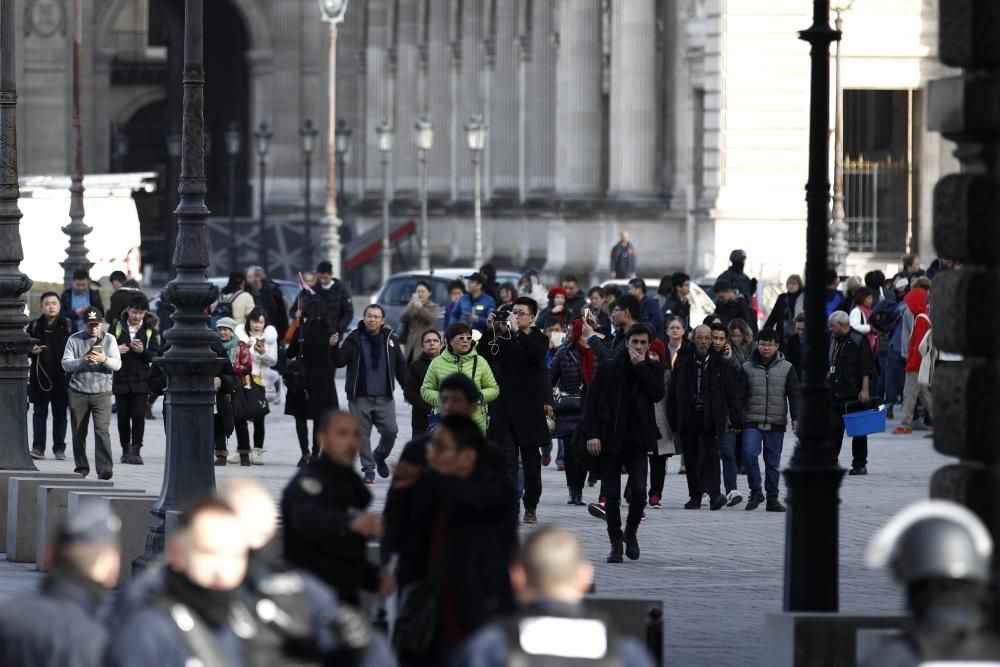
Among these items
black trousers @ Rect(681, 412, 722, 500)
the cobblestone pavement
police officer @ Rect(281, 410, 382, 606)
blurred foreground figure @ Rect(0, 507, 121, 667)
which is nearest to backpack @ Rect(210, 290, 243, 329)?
the cobblestone pavement

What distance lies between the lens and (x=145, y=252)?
86562 millimetres

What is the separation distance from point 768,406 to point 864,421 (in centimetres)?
237

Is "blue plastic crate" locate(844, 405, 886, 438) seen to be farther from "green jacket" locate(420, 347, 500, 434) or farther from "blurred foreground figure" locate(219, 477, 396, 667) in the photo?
"blurred foreground figure" locate(219, 477, 396, 667)

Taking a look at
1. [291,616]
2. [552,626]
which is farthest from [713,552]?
[552,626]

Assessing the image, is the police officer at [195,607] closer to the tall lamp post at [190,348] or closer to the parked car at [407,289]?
the tall lamp post at [190,348]

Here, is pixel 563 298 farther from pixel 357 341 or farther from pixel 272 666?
pixel 272 666

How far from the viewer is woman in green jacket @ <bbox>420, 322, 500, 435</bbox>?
19906 millimetres

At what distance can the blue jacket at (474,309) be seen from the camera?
30.6m

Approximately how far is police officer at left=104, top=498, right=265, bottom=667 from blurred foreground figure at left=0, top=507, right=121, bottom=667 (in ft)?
0.33

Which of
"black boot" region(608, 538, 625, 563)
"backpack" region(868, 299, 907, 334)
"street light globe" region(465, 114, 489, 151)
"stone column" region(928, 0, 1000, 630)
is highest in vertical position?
"street light globe" region(465, 114, 489, 151)

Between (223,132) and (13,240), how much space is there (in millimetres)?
62432

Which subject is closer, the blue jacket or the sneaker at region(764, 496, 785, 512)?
the sneaker at region(764, 496, 785, 512)

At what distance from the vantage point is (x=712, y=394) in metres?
21.5

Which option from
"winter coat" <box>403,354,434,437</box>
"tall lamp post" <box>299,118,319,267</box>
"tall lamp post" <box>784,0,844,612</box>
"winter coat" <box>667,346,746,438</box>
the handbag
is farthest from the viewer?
"tall lamp post" <box>299,118,319,267</box>
